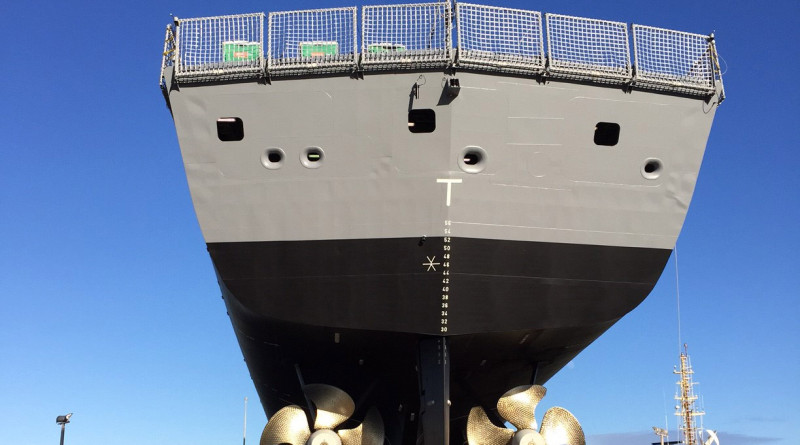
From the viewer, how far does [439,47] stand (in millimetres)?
13797

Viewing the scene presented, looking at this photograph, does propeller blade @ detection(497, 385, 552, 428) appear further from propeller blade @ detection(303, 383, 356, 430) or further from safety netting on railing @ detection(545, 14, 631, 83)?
safety netting on railing @ detection(545, 14, 631, 83)

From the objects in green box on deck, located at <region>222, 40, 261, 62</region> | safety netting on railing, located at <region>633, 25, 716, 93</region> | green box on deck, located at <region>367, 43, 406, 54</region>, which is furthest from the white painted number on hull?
green box on deck, located at <region>222, 40, 261, 62</region>

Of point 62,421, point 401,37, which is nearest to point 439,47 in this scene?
point 401,37

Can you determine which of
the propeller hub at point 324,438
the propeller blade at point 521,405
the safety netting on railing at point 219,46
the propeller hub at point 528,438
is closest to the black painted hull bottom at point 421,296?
the propeller blade at point 521,405

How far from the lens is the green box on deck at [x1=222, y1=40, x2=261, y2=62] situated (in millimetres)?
14211

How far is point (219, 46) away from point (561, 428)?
33.1 feet

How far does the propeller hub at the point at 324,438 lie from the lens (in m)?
14.4

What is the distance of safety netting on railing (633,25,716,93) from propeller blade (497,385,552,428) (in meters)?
6.48

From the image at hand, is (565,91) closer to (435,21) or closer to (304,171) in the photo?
(435,21)

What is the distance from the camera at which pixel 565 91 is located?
14.2 metres

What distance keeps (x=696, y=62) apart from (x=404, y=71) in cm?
598

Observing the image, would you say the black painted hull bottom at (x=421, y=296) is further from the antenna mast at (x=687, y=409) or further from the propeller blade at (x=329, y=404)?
the antenna mast at (x=687, y=409)

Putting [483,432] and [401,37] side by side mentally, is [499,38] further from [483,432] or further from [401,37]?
[483,432]

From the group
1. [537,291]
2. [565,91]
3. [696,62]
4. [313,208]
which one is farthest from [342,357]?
[696,62]
